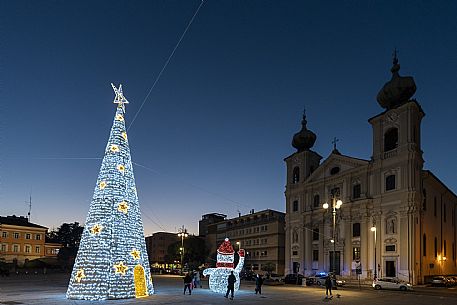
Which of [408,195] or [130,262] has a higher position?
[408,195]

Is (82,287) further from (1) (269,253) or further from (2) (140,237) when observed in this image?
(1) (269,253)

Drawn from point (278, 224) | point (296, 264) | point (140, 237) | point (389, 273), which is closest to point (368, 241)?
point (389, 273)

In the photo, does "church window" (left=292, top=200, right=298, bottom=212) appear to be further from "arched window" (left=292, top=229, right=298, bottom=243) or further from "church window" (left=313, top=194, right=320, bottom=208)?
"church window" (left=313, top=194, right=320, bottom=208)

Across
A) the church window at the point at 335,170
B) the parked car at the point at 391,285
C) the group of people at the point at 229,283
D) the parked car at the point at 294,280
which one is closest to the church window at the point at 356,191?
the church window at the point at 335,170

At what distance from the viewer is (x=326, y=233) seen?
212 ft

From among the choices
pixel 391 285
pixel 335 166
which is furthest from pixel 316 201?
pixel 391 285

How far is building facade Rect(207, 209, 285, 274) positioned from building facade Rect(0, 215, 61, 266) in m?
35.3

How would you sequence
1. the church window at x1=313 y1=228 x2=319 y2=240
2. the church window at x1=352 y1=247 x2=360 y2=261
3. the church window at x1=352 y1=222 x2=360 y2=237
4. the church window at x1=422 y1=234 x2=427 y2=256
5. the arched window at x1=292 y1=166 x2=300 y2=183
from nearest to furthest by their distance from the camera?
the church window at x1=422 y1=234 x2=427 y2=256 < the church window at x1=352 y1=247 x2=360 y2=261 < the church window at x1=352 y1=222 x2=360 y2=237 < the church window at x1=313 y1=228 x2=319 y2=240 < the arched window at x1=292 y1=166 x2=300 y2=183

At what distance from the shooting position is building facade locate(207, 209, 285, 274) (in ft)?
271

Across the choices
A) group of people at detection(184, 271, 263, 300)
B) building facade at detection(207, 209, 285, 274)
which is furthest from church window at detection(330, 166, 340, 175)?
group of people at detection(184, 271, 263, 300)

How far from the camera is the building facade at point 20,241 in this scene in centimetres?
8188

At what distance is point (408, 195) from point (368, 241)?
8314 millimetres

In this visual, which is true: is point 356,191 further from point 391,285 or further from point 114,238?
point 114,238

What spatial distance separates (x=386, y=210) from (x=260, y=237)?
35924mm
